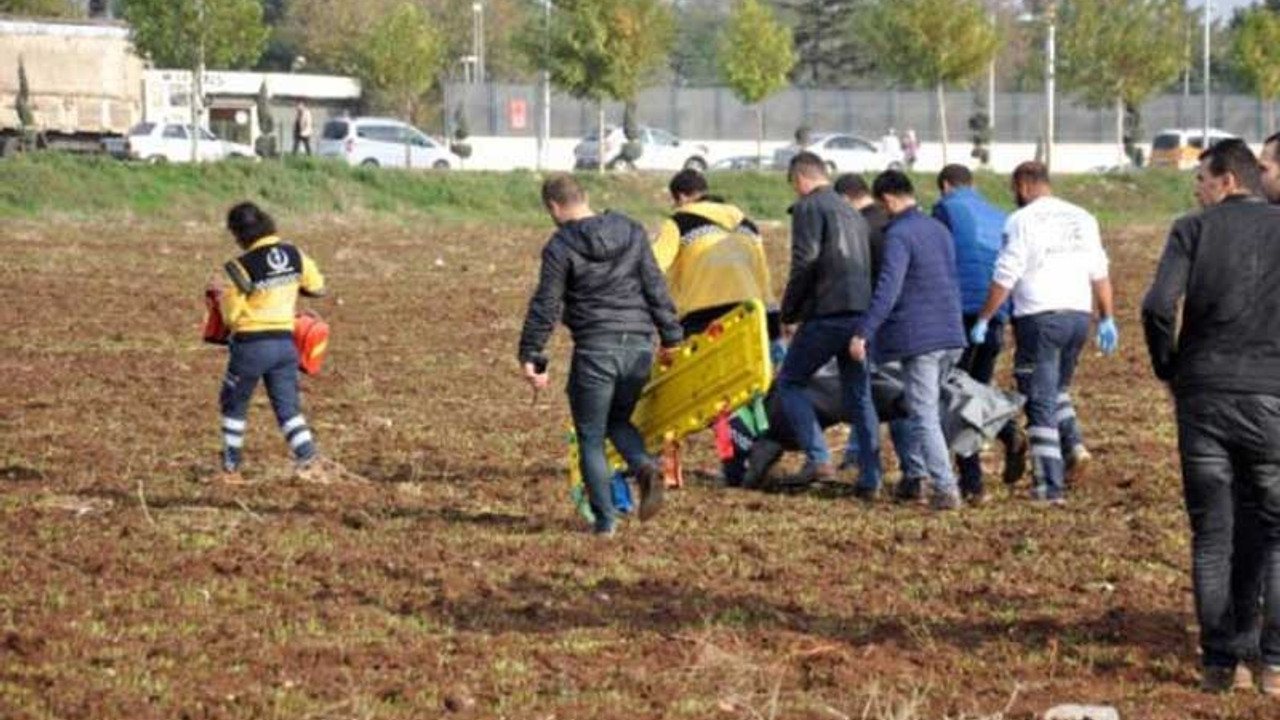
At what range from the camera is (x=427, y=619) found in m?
9.98

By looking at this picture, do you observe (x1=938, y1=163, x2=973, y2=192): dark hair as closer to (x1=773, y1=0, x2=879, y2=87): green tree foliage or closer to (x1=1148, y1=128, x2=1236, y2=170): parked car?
(x1=1148, y1=128, x2=1236, y2=170): parked car

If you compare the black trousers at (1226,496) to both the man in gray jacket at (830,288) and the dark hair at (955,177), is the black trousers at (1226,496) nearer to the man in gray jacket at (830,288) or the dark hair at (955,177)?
the man in gray jacket at (830,288)

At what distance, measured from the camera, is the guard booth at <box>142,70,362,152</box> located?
73.1m

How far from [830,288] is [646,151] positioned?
2100 inches

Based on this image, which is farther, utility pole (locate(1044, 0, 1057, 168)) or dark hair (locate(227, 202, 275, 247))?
utility pole (locate(1044, 0, 1057, 168))

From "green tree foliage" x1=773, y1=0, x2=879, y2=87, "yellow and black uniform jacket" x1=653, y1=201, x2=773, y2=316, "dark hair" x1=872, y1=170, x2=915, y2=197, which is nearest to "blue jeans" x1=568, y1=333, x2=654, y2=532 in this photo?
"yellow and black uniform jacket" x1=653, y1=201, x2=773, y2=316

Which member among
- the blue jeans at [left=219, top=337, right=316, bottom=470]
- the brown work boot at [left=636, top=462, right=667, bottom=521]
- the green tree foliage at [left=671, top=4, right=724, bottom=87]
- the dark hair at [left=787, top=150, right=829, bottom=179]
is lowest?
the brown work boot at [left=636, top=462, right=667, bottom=521]

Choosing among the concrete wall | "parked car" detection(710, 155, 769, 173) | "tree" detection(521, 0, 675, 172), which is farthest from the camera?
the concrete wall

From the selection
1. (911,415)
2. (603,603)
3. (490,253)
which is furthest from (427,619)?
(490,253)

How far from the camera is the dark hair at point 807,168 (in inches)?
548

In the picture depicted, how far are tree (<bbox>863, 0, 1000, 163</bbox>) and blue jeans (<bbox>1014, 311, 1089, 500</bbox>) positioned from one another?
5214 cm

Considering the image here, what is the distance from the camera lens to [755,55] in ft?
224

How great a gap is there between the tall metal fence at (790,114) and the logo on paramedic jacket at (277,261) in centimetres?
6497

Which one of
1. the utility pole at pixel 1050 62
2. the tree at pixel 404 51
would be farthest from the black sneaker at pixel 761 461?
the tree at pixel 404 51
